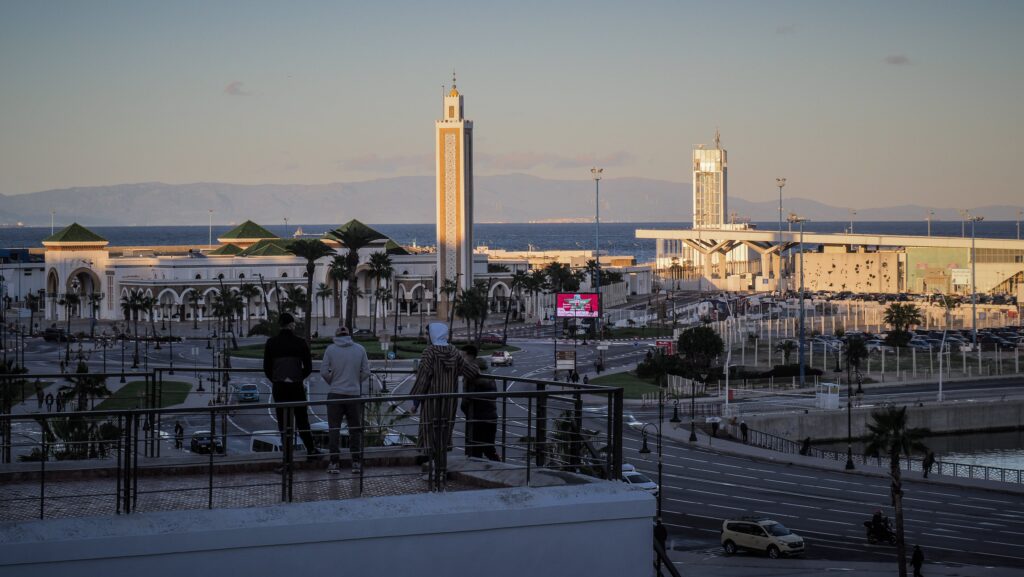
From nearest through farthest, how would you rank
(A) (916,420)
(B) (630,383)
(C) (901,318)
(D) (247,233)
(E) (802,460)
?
(E) (802,460) < (A) (916,420) < (B) (630,383) < (C) (901,318) < (D) (247,233)

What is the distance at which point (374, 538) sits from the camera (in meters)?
6.92

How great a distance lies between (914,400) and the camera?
206ft

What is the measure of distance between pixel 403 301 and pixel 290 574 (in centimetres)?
10765

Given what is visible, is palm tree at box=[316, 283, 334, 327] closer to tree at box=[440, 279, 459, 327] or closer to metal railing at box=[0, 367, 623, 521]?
tree at box=[440, 279, 459, 327]

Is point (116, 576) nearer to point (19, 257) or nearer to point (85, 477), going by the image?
point (85, 477)

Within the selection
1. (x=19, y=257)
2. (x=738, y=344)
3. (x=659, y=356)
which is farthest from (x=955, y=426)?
(x=19, y=257)

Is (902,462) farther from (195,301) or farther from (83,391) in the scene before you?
(195,301)

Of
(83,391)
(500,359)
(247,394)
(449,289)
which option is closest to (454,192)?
(449,289)

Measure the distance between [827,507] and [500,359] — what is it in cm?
3655

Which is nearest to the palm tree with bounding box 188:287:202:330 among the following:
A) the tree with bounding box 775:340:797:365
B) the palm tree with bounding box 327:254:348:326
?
the palm tree with bounding box 327:254:348:326

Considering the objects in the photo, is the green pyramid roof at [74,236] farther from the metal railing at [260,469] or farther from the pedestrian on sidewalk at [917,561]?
the metal railing at [260,469]

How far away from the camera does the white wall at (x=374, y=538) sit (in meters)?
6.48

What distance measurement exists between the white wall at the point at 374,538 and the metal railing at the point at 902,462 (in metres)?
40.7

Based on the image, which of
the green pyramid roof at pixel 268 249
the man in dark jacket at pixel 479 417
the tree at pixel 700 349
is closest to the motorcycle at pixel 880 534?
the man in dark jacket at pixel 479 417
